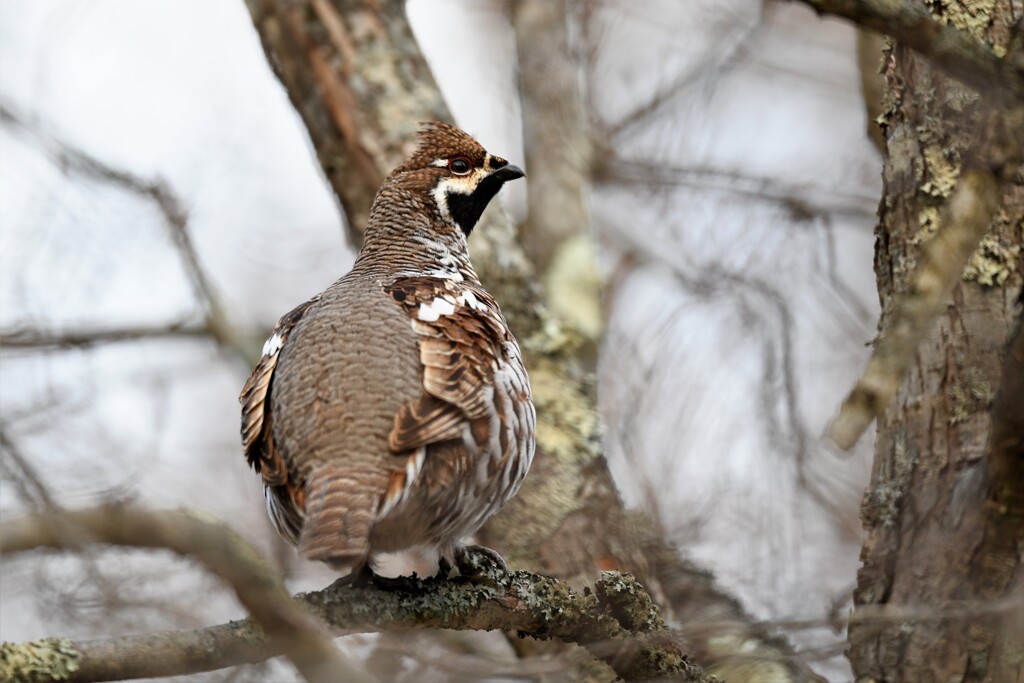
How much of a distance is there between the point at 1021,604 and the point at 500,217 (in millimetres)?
4546

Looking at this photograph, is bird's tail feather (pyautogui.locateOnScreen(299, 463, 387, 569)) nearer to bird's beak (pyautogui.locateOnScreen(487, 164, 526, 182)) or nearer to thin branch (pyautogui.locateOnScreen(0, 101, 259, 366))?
bird's beak (pyautogui.locateOnScreen(487, 164, 526, 182))

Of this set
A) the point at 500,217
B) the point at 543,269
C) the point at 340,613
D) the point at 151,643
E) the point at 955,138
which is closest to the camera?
the point at 151,643

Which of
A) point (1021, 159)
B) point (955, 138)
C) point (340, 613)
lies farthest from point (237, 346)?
point (1021, 159)

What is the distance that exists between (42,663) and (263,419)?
1.54 meters

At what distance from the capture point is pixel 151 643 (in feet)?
10.1

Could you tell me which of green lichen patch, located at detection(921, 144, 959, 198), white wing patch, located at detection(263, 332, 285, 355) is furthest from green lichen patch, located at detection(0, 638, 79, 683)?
green lichen patch, located at detection(921, 144, 959, 198)

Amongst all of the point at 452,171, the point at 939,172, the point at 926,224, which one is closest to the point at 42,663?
the point at 452,171

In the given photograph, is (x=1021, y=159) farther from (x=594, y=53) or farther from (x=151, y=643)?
(x=594, y=53)

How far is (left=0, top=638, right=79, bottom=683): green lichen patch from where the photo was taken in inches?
118

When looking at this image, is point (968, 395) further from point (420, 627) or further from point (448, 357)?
point (420, 627)

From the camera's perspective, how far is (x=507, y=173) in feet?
20.6

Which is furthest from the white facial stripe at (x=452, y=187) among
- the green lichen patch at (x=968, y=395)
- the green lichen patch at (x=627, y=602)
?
the green lichen patch at (x=968, y=395)

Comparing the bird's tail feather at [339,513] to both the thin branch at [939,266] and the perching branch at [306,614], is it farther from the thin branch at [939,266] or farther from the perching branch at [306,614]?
the thin branch at [939,266]

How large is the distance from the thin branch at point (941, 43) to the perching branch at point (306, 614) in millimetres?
2258
